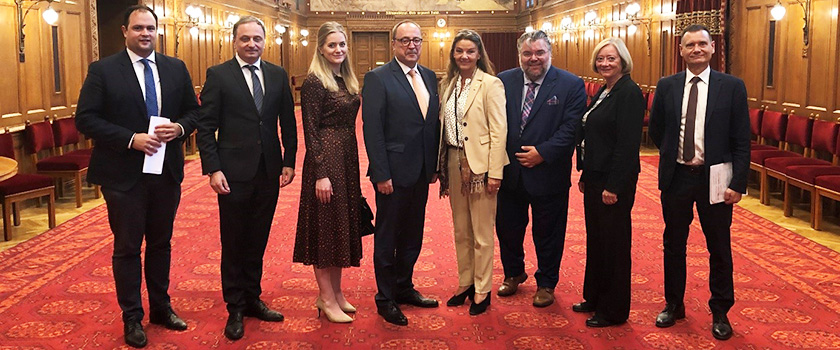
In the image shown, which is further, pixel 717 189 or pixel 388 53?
pixel 388 53

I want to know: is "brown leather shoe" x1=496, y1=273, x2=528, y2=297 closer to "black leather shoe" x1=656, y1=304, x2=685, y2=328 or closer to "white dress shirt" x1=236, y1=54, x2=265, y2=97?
"black leather shoe" x1=656, y1=304, x2=685, y2=328

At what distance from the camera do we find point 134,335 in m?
4.18

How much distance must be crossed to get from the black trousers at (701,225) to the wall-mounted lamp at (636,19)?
10703 millimetres

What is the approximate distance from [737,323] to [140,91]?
11.7ft

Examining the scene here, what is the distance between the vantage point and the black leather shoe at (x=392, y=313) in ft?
14.9

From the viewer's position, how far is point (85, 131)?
13.1 ft

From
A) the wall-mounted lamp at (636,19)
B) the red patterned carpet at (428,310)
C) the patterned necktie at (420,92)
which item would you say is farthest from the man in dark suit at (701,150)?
the wall-mounted lamp at (636,19)

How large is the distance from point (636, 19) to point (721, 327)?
1171 cm

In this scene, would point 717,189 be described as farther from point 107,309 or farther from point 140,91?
point 107,309

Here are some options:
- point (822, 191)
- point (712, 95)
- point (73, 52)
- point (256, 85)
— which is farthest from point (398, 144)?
point (73, 52)

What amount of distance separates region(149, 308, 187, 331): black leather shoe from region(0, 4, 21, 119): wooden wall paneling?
489cm

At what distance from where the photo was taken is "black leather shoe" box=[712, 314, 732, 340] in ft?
14.0

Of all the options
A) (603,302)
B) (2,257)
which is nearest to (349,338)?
(603,302)

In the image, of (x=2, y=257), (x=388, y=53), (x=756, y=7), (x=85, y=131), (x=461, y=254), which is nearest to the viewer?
(x=85, y=131)
